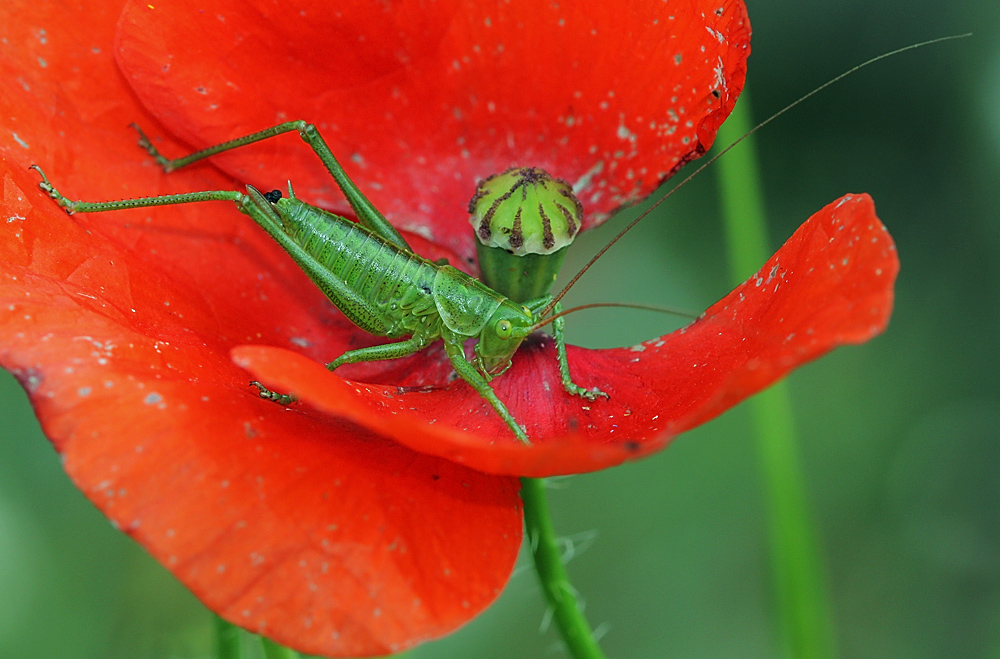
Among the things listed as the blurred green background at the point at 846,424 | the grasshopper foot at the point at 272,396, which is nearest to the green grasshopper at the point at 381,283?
the grasshopper foot at the point at 272,396

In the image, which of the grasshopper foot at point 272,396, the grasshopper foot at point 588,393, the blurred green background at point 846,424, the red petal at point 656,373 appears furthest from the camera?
the blurred green background at point 846,424

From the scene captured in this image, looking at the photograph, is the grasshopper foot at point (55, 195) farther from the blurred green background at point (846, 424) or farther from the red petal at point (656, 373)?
the blurred green background at point (846, 424)

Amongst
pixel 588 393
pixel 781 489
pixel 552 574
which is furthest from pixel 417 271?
pixel 781 489

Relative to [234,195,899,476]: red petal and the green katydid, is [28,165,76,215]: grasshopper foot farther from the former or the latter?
[234,195,899,476]: red petal

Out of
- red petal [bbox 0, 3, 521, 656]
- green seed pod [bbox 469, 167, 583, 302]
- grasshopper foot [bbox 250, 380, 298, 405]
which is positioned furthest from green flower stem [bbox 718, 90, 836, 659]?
grasshopper foot [bbox 250, 380, 298, 405]

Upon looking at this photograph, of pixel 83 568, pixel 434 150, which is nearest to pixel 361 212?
pixel 434 150
